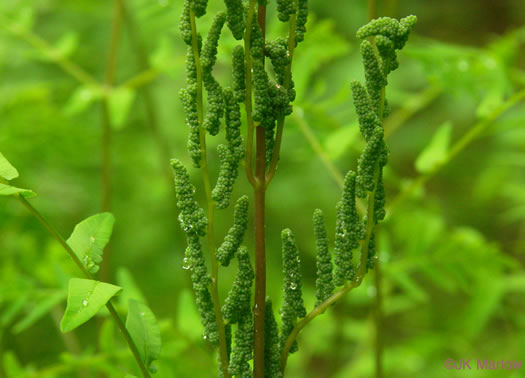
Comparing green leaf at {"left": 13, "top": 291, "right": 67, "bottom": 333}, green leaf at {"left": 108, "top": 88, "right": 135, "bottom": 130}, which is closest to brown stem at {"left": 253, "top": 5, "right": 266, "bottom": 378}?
green leaf at {"left": 13, "top": 291, "right": 67, "bottom": 333}

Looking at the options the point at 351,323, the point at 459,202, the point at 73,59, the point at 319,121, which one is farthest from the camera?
the point at 459,202

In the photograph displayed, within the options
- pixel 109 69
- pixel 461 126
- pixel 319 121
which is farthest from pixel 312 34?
pixel 461 126

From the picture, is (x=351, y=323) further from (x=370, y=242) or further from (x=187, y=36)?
(x=187, y=36)

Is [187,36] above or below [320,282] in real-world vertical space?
above

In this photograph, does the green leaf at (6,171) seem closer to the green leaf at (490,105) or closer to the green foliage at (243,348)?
the green foliage at (243,348)

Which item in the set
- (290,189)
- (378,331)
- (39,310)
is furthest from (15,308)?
(290,189)

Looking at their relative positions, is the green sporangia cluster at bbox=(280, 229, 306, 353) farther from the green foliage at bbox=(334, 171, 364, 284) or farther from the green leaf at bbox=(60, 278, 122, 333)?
the green leaf at bbox=(60, 278, 122, 333)
